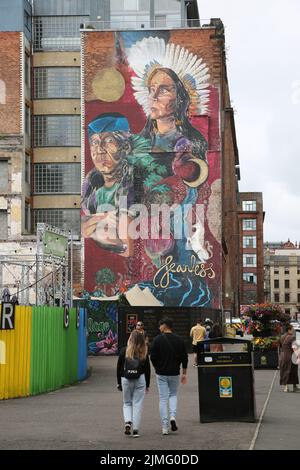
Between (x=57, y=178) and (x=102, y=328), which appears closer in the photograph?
(x=102, y=328)

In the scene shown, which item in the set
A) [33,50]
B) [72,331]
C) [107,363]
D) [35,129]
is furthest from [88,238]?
[72,331]

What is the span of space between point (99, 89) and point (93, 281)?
486 inches

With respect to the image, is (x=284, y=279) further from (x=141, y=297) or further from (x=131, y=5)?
(x=141, y=297)

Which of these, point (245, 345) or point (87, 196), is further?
point (87, 196)

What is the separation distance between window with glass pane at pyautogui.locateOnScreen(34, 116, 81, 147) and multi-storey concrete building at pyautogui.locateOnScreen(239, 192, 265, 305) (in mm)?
79765

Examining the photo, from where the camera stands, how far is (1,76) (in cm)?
5675

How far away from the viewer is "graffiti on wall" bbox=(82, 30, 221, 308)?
53.5 meters

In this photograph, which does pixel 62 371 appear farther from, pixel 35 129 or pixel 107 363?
pixel 35 129

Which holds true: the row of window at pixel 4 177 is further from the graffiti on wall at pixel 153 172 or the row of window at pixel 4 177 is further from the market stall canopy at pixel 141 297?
the market stall canopy at pixel 141 297

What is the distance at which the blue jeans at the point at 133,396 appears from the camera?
13406 mm

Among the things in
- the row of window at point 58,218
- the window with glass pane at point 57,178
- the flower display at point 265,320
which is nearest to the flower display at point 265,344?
the flower display at point 265,320

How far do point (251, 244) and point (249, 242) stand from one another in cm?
47

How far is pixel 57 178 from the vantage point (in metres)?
59.1

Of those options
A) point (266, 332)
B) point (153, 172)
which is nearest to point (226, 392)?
point (266, 332)
